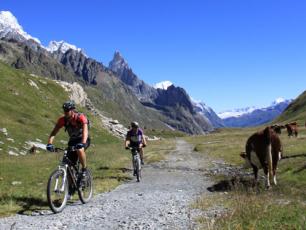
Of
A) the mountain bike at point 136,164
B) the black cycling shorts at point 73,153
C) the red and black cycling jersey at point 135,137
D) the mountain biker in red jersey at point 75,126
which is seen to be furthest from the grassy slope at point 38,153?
the mountain biker in red jersey at point 75,126

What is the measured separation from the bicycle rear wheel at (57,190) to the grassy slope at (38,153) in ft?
3.25

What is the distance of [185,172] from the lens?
31406 mm

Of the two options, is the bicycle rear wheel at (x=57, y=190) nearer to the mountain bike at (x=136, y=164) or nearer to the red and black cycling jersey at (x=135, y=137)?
the mountain bike at (x=136, y=164)

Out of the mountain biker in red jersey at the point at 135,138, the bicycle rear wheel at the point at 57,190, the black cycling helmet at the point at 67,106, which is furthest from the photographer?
the mountain biker in red jersey at the point at 135,138

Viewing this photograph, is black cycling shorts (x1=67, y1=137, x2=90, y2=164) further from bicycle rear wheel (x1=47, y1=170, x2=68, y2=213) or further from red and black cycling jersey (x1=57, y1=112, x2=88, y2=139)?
bicycle rear wheel (x1=47, y1=170, x2=68, y2=213)

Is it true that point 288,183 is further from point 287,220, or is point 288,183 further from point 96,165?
point 96,165

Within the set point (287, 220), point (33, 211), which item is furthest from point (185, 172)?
point (287, 220)

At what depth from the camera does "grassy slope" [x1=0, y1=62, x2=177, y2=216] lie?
19766 mm

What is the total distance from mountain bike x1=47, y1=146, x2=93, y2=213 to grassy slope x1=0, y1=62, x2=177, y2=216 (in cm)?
106

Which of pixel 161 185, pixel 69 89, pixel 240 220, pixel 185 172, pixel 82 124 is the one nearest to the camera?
pixel 240 220

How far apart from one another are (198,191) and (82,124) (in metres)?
7.10

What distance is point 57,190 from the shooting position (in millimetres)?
15055

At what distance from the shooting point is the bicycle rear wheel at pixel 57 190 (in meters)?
14.7

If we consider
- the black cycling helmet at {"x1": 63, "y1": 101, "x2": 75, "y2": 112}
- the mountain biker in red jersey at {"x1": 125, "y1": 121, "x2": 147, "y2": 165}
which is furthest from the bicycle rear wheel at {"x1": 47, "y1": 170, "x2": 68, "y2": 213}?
the mountain biker in red jersey at {"x1": 125, "y1": 121, "x2": 147, "y2": 165}
